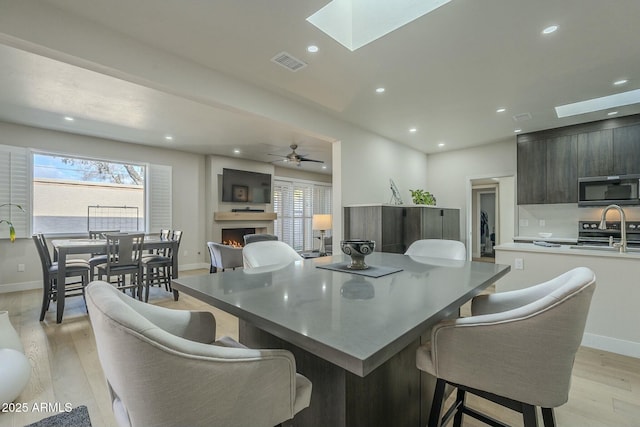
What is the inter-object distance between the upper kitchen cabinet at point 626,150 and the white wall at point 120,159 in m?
7.54

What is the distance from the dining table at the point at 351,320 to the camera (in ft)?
2.35

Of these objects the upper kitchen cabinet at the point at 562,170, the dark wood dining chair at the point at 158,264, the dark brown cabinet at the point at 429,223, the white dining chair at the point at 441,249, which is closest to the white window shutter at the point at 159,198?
the dark wood dining chair at the point at 158,264

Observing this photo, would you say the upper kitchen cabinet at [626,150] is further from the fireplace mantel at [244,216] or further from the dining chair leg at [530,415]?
the fireplace mantel at [244,216]

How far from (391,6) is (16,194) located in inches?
237

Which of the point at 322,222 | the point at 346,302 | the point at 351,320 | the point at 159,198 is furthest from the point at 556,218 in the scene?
the point at 159,198

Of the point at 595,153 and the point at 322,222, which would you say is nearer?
the point at 595,153

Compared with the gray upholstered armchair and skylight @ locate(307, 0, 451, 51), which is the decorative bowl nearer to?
skylight @ locate(307, 0, 451, 51)

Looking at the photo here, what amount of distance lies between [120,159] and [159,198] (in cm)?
101

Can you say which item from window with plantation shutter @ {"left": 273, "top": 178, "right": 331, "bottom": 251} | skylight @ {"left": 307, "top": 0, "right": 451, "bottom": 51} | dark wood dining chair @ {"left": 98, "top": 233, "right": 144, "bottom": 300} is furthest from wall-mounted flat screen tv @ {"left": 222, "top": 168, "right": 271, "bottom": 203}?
skylight @ {"left": 307, "top": 0, "right": 451, "bottom": 51}

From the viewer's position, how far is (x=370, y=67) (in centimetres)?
287

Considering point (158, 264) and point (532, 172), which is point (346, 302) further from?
point (532, 172)

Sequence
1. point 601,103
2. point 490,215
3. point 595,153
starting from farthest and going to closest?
point 490,215 < point 595,153 < point 601,103

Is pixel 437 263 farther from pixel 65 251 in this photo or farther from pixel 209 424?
pixel 65 251

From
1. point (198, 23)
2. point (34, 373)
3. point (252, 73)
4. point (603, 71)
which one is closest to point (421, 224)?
point (603, 71)
